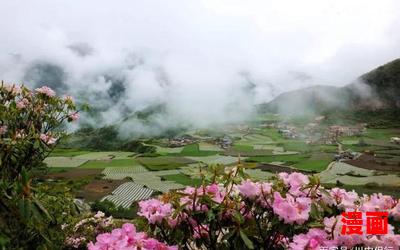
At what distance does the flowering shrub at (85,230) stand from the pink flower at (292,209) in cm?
1029

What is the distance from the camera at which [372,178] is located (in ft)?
162

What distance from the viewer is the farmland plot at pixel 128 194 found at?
40812mm

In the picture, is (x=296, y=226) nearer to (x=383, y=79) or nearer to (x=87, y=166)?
(x=87, y=166)

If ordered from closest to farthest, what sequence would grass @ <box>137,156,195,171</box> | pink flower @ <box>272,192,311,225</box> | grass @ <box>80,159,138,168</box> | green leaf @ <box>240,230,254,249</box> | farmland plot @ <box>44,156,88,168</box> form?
1. green leaf @ <box>240,230,254,249</box>
2. pink flower @ <box>272,192,311,225</box>
3. grass @ <box>137,156,195,171</box>
4. farmland plot @ <box>44,156,88,168</box>
5. grass @ <box>80,159,138,168</box>

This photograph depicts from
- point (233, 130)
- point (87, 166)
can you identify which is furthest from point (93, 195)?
point (233, 130)

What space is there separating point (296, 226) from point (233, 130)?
383 ft

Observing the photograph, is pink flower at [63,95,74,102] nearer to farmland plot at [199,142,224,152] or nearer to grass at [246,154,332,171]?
grass at [246,154,332,171]

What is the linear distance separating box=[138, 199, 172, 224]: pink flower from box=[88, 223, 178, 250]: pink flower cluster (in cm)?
28

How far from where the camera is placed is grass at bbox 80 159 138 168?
6711 cm

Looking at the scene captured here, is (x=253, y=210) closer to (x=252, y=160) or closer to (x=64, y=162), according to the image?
(x=252, y=160)

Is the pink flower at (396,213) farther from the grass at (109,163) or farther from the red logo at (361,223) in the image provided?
the grass at (109,163)

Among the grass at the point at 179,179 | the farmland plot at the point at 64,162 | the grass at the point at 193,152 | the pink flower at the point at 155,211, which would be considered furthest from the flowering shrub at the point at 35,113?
the grass at the point at 193,152

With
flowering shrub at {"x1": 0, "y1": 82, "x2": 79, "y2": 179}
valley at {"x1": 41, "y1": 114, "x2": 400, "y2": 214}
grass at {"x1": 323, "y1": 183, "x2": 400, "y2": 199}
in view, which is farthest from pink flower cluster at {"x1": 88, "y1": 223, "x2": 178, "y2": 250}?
grass at {"x1": 323, "y1": 183, "x2": 400, "y2": 199}

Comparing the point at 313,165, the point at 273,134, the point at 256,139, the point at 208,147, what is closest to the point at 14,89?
the point at 313,165
